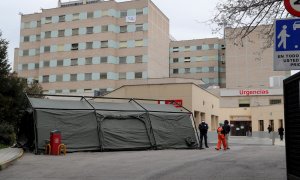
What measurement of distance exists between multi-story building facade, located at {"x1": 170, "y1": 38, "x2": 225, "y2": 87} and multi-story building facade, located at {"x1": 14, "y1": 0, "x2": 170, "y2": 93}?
15116mm

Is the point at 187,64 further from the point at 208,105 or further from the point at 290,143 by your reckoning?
the point at 290,143

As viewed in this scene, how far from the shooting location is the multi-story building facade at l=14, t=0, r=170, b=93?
73250 millimetres

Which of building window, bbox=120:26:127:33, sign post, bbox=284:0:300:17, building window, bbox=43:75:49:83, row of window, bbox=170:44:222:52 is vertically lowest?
sign post, bbox=284:0:300:17

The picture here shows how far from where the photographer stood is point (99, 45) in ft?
245

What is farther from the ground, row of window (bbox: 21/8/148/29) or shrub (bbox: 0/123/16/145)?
row of window (bbox: 21/8/148/29)

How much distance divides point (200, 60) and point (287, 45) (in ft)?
289

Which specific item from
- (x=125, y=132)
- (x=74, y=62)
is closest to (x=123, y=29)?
(x=74, y=62)

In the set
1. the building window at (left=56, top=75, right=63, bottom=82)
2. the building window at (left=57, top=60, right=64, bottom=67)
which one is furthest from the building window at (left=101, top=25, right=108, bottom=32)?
the building window at (left=56, top=75, right=63, bottom=82)

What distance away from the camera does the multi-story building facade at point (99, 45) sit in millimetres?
73250

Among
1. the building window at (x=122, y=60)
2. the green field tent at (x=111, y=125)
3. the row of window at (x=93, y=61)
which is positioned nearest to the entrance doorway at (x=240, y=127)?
the row of window at (x=93, y=61)

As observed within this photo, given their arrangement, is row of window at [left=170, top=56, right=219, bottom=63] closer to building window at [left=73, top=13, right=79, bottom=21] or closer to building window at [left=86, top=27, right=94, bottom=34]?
building window at [left=86, top=27, right=94, bottom=34]

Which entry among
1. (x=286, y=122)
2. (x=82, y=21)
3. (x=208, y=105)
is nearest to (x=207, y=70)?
(x=82, y=21)

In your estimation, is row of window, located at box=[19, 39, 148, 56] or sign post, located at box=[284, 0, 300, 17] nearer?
sign post, located at box=[284, 0, 300, 17]

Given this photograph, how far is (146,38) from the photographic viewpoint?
2867 inches
